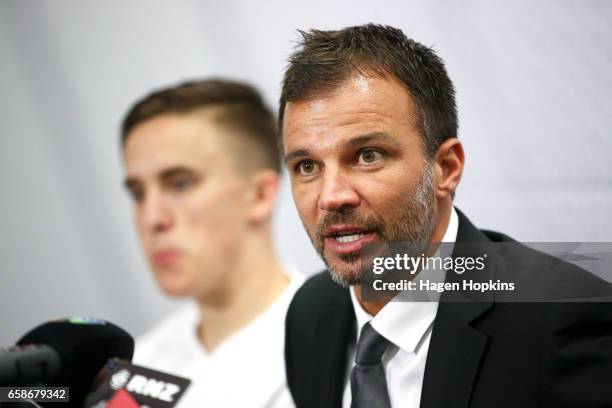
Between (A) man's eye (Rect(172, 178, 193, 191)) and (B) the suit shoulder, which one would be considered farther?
(A) man's eye (Rect(172, 178, 193, 191))

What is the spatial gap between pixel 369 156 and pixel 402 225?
5.4 inches

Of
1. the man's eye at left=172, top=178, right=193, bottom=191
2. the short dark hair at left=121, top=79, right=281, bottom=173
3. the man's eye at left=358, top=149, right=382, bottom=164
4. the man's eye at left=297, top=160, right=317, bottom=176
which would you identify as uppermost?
the short dark hair at left=121, top=79, right=281, bottom=173

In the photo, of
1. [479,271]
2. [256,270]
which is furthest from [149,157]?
[479,271]

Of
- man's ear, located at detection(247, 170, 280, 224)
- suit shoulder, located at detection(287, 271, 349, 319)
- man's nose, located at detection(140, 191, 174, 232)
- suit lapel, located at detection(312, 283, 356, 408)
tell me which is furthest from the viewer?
man's ear, located at detection(247, 170, 280, 224)

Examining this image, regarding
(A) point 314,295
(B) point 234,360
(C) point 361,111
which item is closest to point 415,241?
(C) point 361,111

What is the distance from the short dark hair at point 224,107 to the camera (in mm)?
2156

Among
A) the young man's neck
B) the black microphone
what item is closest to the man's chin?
the black microphone

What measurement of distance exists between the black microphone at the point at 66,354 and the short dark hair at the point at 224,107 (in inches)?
35.6

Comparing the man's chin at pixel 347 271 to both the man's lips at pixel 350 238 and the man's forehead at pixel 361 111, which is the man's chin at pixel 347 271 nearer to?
the man's lips at pixel 350 238

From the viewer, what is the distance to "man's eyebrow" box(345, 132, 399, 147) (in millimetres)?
1183

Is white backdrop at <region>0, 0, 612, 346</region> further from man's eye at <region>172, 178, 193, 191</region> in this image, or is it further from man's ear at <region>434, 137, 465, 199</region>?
man's eye at <region>172, 178, 193, 191</region>

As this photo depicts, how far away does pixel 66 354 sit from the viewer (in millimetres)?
1316

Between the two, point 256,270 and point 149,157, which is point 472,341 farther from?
point 149,157

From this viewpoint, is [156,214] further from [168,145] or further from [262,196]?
[262,196]
